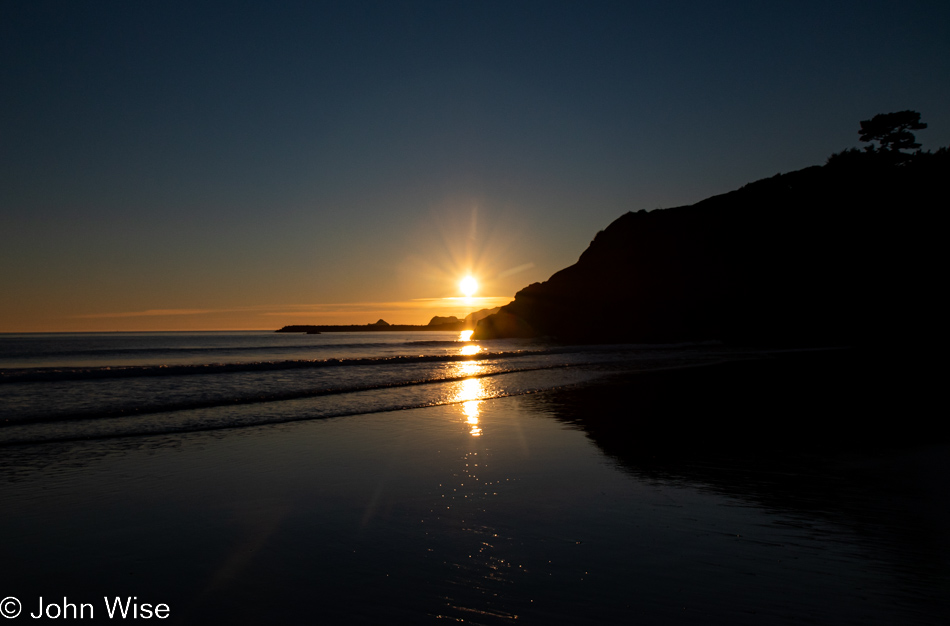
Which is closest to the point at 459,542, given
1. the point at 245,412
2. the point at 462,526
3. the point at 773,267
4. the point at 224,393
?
the point at 462,526

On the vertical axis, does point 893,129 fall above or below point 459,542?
above

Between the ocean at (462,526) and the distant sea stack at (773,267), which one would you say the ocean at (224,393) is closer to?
the ocean at (462,526)

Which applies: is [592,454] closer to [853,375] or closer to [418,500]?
[418,500]

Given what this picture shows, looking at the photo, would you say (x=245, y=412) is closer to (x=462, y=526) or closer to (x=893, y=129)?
(x=462, y=526)

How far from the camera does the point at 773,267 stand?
200ft

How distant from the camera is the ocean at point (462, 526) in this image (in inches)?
164

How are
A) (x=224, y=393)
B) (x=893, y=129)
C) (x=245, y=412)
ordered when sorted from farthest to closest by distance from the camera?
(x=893, y=129), (x=224, y=393), (x=245, y=412)

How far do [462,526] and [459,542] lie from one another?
506mm

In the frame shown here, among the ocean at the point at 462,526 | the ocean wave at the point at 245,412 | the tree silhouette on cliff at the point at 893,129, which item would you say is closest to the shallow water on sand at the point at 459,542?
the ocean at the point at 462,526

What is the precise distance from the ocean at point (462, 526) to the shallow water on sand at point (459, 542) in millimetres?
28

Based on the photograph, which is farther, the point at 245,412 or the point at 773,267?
the point at 773,267

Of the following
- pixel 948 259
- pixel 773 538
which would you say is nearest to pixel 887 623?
pixel 773 538

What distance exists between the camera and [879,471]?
8.12 meters

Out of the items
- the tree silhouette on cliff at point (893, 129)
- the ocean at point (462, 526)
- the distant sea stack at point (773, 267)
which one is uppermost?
the tree silhouette on cliff at point (893, 129)
